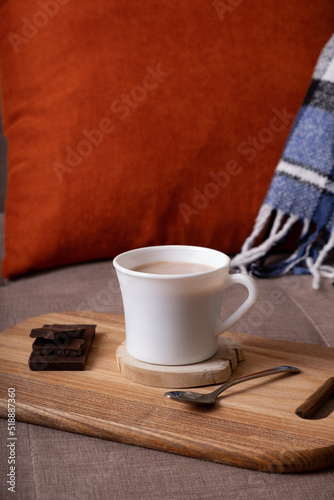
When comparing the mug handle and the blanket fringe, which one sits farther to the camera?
the blanket fringe

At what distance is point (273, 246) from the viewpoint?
111 centimetres

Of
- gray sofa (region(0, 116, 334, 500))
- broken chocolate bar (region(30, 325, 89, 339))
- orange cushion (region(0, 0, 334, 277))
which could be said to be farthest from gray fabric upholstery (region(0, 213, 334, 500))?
orange cushion (region(0, 0, 334, 277))

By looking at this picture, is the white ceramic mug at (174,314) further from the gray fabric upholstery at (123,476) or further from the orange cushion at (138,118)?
the orange cushion at (138,118)

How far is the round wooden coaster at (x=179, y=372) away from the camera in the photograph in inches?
22.4

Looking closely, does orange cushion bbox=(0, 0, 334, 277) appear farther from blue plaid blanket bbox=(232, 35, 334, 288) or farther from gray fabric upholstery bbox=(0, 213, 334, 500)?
gray fabric upholstery bbox=(0, 213, 334, 500)

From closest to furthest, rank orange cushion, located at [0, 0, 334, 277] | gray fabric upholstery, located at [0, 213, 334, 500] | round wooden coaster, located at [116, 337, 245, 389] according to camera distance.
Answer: gray fabric upholstery, located at [0, 213, 334, 500] → round wooden coaster, located at [116, 337, 245, 389] → orange cushion, located at [0, 0, 334, 277]

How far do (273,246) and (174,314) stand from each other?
57cm

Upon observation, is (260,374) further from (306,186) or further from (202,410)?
Result: (306,186)

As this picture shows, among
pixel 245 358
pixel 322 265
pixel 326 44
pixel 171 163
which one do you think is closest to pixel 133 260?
pixel 245 358

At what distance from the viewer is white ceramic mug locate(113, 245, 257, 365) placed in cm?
58

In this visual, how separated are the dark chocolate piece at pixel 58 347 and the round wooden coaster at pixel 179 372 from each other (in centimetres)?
5

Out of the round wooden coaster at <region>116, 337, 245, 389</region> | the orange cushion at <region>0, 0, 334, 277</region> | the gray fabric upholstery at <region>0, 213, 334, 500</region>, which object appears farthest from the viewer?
the orange cushion at <region>0, 0, 334, 277</region>

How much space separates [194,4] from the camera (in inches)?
42.8

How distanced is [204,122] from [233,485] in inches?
29.4
